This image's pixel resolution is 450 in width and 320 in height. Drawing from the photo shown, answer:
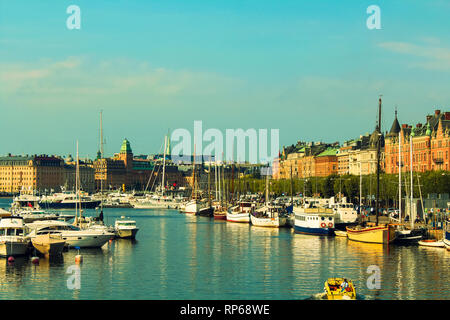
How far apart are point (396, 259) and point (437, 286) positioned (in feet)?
35.4

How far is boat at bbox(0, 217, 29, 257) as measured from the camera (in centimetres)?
4638

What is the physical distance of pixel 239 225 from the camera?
85.0 meters

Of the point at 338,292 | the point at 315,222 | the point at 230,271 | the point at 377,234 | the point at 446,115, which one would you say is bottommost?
the point at 230,271

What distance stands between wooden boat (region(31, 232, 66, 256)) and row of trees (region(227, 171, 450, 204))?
33508mm

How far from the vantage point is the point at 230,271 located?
42656 millimetres

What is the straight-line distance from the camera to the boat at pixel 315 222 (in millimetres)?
66438

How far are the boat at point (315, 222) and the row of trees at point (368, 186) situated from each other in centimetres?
787

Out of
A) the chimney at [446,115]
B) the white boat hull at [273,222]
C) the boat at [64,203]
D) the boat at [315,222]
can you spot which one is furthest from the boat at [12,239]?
the boat at [64,203]

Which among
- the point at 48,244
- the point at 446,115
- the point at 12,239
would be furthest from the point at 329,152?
the point at 12,239

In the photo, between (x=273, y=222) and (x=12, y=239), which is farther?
(x=273, y=222)

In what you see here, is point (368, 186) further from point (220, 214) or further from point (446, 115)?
point (220, 214)

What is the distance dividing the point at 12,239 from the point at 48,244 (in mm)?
2269
